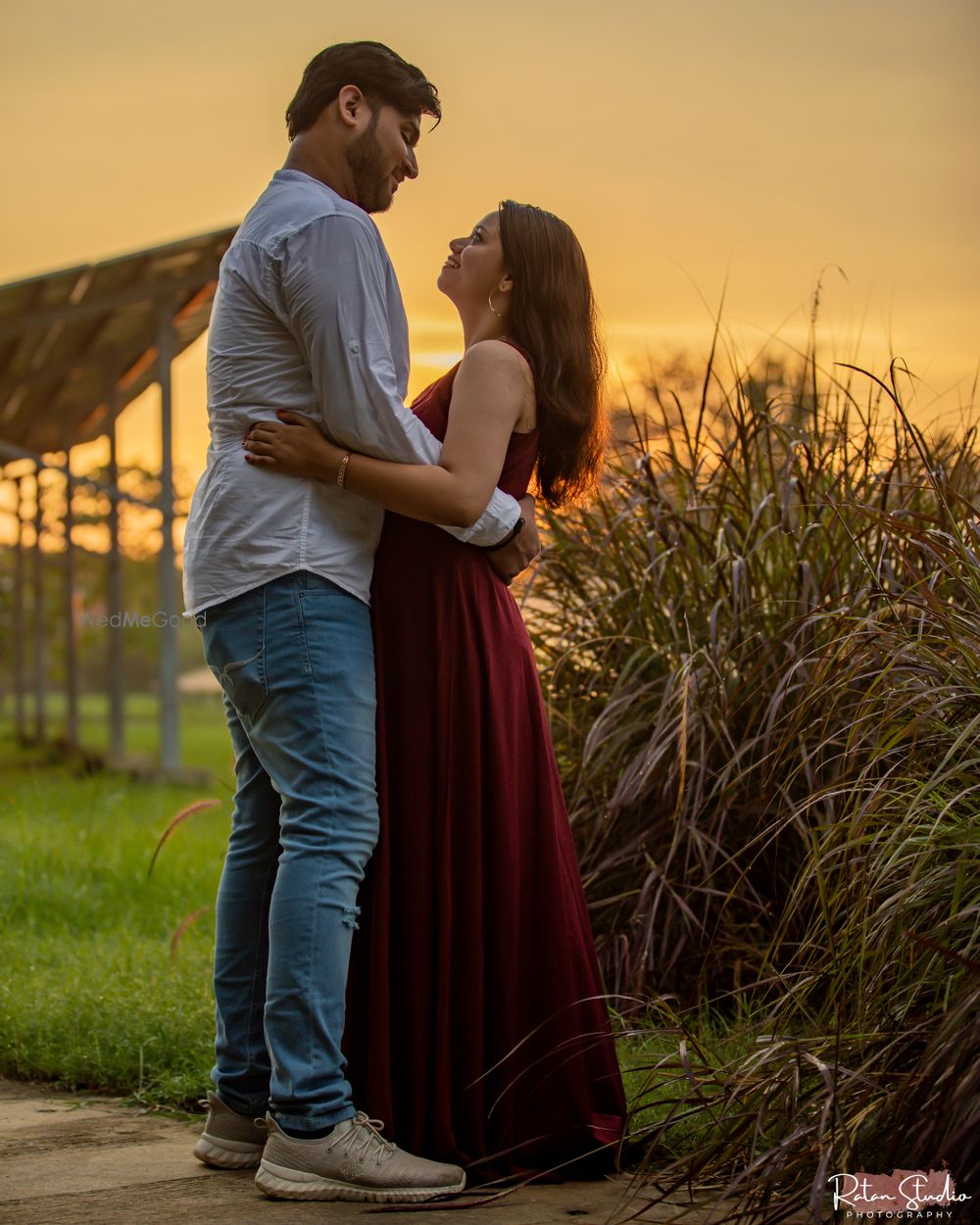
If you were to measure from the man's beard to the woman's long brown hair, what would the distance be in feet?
0.86

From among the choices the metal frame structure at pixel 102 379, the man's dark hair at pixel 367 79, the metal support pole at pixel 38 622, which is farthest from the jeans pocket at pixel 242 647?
the metal support pole at pixel 38 622

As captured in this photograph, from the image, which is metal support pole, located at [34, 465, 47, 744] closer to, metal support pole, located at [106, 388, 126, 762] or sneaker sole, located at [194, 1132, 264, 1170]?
metal support pole, located at [106, 388, 126, 762]

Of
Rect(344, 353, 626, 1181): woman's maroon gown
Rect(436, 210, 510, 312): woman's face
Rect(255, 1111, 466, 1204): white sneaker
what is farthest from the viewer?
Rect(436, 210, 510, 312): woman's face

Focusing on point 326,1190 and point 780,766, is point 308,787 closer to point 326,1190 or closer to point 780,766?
point 326,1190

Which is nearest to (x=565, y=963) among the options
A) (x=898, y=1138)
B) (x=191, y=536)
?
(x=898, y=1138)

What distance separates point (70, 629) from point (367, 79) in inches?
480

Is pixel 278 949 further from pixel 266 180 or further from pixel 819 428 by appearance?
pixel 819 428

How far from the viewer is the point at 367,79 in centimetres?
287

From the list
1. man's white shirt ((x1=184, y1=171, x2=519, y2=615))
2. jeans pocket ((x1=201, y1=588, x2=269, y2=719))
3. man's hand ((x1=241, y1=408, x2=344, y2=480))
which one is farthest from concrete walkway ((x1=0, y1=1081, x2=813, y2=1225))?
man's hand ((x1=241, y1=408, x2=344, y2=480))

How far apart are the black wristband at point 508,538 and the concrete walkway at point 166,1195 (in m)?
1.15

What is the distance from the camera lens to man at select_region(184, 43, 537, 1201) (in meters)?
2.65

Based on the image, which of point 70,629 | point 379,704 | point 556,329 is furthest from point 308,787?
point 70,629

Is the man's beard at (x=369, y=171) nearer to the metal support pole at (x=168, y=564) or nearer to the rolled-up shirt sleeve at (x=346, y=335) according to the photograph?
the rolled-up shirt sleeve at (x=346, y=335)

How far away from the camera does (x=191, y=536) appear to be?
285cm
